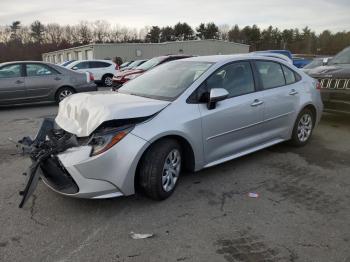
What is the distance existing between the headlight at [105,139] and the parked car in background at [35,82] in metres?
8.55

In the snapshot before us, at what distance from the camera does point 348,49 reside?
8.85 metres

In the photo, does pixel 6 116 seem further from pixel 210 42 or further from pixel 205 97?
pixel 210 42

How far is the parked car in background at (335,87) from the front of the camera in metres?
Answer: 7.38

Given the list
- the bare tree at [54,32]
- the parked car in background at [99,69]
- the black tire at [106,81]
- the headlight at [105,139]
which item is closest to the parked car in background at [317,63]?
the headlight at [105,139]

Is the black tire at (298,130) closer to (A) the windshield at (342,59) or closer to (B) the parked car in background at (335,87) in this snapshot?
(B) the parked car in background at (335,87)

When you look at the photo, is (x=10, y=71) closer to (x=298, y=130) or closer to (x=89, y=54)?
(x=298, y=130)

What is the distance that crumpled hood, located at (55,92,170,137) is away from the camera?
376cm

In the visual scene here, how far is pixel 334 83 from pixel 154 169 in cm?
542

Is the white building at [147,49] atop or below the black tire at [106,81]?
atop

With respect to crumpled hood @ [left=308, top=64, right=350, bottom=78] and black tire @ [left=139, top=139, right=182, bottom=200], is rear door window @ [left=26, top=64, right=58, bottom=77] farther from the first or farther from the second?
black tire @ [left=139, top=139, right=182, bottom=200]

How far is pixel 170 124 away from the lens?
401 cm

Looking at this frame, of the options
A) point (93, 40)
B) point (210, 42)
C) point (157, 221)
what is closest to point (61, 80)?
point (157, 221)

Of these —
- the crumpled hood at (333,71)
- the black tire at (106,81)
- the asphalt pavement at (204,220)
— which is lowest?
the black tire at (106,81)

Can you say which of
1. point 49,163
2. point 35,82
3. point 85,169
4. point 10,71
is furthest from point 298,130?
point 10,71
